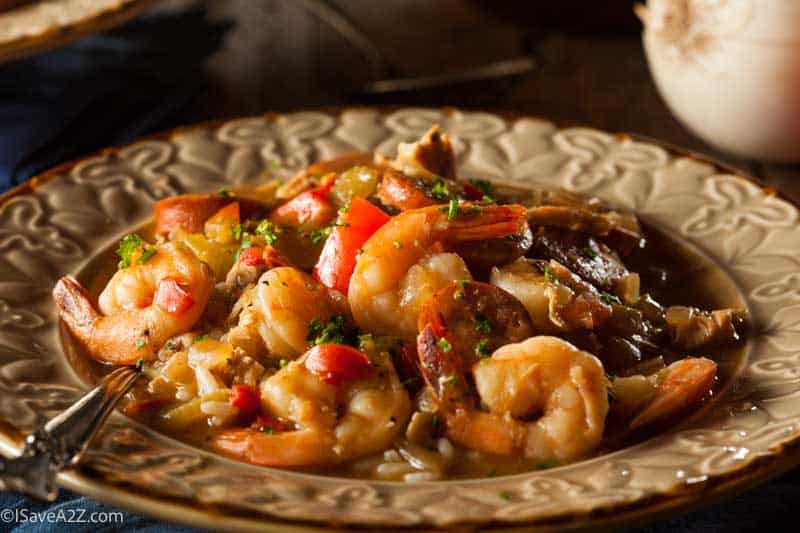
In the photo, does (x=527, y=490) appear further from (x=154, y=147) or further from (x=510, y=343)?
(x=154, y=147)

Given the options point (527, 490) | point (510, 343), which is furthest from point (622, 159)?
point (527, 490)

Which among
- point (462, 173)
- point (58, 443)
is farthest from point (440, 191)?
point (58, 443)

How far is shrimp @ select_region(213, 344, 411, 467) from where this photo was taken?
2791 millimetres

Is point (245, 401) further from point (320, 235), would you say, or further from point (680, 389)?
point (680, 389)

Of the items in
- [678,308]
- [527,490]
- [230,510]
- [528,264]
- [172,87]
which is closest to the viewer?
[230,510]

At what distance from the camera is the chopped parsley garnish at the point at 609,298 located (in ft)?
11.1

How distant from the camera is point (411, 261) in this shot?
315 centimetres

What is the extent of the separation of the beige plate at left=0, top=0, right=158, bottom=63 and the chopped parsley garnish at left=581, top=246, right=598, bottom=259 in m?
2.47

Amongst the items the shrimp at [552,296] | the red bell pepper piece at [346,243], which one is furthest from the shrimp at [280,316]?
the shrimp at [552,296]

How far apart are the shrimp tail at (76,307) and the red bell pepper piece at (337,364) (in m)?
0.82

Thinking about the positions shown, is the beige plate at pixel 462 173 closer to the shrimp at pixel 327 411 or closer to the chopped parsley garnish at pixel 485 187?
the shrimp at pixel 327 411

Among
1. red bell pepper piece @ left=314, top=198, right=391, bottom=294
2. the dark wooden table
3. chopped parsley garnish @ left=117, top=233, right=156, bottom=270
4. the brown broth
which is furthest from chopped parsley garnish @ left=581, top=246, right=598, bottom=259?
the dark wooden table

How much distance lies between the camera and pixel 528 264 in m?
3.29

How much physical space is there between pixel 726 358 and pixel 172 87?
3359 millimetres
